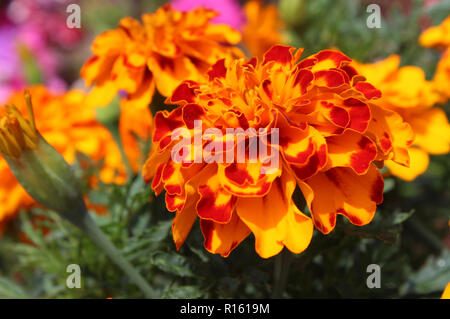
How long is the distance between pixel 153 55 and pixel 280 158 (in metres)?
0.20

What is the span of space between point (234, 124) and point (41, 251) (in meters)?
0.30

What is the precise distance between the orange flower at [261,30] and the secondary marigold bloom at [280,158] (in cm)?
42

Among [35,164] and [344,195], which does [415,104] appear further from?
[35,164]

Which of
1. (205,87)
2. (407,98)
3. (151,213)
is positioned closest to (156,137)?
(205,87)

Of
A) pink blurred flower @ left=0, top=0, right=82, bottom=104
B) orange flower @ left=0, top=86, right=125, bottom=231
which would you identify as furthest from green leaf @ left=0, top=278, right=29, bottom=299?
pink blurred flower @ left=0, top=0, right=82, bottom=104

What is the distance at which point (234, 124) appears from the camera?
336 millimetres

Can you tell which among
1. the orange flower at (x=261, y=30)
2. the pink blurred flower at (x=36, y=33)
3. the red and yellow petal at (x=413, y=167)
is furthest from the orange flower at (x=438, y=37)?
the pink blurred flower at (x=36, y=33)

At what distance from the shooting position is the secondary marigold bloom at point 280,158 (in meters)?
0.32

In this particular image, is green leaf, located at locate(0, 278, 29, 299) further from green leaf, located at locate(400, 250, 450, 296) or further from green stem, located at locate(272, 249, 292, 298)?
green leaf, located at locate(400, 250, 450, 296)

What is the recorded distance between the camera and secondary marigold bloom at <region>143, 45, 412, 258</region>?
316mm

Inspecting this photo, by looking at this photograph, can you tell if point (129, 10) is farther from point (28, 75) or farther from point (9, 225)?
point (9, 225)

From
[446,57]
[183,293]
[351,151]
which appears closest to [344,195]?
[351,151]

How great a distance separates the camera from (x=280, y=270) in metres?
0.40

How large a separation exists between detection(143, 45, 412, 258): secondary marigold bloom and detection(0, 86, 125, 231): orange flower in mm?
282
